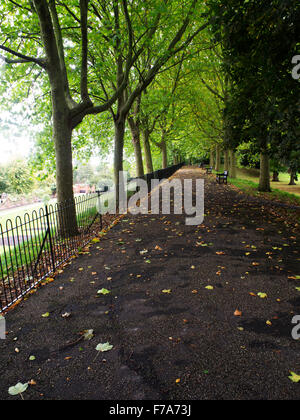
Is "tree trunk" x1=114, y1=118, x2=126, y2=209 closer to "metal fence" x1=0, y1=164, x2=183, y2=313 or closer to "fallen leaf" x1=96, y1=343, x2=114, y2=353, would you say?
"metal fence" x1=0, y1=164, x2=183, y2=313

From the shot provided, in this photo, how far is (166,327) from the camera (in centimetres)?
344

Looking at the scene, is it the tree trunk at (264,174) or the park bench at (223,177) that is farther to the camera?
the park bench at (223,177)

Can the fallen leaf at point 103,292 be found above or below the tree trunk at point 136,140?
below

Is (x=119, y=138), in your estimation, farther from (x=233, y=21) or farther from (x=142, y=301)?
(x=142, y=301)

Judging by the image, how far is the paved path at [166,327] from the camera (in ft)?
8.36

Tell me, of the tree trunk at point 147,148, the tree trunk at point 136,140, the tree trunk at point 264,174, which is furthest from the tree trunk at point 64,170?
the tree trunk at point 147,148

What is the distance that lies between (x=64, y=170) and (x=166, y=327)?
594 centimetres

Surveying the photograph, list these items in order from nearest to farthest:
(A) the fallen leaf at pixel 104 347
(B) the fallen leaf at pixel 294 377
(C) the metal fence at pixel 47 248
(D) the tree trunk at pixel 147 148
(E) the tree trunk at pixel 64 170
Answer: (B) the fallen leaf at pixel 294 377, (A) the fallen leaf at pixel 104 347, (C) the metal fence at pixel 47 248, (E) the tree trunk at pixel 64 170, (D) the tree trunk at pixel 147 148

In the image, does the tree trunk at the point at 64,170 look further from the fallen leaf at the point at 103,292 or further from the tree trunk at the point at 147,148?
the tree trunk at the point at 147,148

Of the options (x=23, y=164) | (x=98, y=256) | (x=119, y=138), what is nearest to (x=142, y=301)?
(x=98, y=256)

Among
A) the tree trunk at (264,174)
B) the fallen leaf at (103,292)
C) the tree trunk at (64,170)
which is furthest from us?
the tree trunk at (264,174)

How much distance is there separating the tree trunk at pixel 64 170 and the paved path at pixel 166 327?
1.66 m
